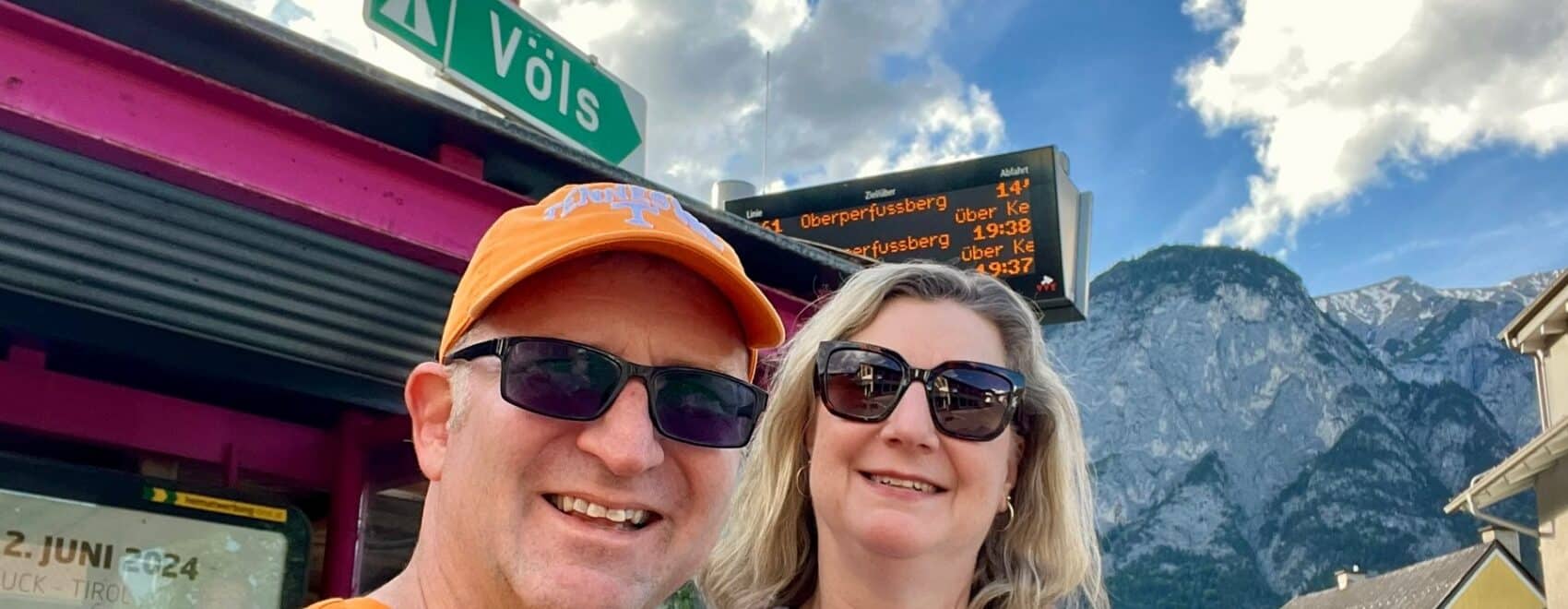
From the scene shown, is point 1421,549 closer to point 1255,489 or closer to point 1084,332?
point 1255,489

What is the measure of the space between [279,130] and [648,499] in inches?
98.0

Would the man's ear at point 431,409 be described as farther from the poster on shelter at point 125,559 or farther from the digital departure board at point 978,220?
the digital departure board at point 978,220

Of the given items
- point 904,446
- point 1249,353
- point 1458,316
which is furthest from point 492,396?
point 1458,316

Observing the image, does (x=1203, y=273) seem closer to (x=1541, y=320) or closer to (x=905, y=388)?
(x=1541, y=320)

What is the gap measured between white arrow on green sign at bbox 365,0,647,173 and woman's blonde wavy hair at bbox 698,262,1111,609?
7.39 ft

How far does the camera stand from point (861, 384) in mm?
2211

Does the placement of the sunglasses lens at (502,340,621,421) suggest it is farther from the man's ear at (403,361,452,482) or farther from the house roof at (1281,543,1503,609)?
the house roof at (1281,543,1503,609)

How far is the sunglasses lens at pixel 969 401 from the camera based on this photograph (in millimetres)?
2191

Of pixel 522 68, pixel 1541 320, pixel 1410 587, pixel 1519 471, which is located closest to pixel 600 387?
pixel 522 68

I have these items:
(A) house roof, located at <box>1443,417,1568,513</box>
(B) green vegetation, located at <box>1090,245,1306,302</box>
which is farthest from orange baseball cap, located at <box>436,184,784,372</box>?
(B) green vegetation, located at <box>1090,245,1306,302</box>

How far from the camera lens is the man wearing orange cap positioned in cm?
120

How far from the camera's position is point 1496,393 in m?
120

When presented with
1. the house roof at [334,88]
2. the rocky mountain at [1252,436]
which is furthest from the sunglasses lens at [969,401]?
the rocky mountain at [1252,436]

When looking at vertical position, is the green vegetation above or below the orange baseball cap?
above
